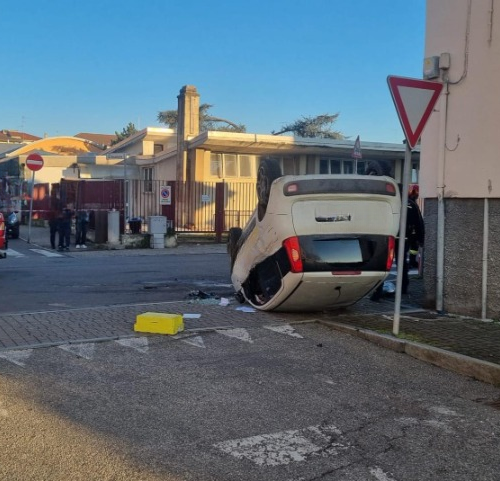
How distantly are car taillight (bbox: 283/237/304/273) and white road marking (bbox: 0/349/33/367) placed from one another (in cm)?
305

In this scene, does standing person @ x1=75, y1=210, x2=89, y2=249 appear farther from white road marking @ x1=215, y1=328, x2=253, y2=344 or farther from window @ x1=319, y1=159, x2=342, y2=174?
white road marking @ x1=215, y1=328, x2=253, y2=344

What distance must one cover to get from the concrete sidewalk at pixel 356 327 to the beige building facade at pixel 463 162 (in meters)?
0.47

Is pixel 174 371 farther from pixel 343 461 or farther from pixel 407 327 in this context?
pixel 407 327

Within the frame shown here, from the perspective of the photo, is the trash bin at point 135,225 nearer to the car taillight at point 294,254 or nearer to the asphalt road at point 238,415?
the car taillight at point 294,254

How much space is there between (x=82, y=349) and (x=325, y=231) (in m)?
3.07

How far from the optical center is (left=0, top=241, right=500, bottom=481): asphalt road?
12.3 ft

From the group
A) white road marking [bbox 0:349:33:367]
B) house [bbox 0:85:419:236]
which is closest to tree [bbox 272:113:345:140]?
house [bbox 0:85:419:236]

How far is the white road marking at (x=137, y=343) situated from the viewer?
21.1 feet

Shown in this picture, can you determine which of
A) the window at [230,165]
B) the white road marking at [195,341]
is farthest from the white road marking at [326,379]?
the window at [230,165]

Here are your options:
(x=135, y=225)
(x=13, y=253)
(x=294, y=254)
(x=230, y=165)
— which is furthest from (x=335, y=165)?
(x=294, y=254)

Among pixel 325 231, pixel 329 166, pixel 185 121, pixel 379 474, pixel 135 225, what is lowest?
pixel 379 474

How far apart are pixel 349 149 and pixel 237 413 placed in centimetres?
2295

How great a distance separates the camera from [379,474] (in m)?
3.65

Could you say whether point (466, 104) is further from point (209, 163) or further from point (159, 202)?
point (209, 163)
